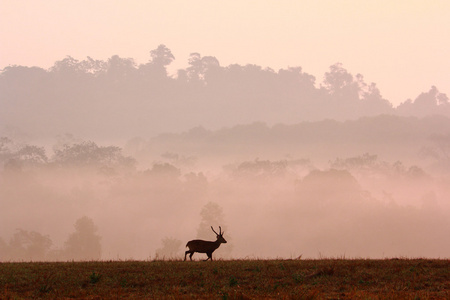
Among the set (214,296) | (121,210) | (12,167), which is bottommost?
(214,296)

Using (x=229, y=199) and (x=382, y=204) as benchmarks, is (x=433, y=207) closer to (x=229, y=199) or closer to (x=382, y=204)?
(x=382, y=204)

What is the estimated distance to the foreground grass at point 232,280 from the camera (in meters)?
20.4

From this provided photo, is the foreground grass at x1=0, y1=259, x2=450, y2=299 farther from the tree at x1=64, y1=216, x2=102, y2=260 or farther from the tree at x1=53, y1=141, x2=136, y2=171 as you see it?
the tree at x1=53, y1=141, x2=136, y2=171

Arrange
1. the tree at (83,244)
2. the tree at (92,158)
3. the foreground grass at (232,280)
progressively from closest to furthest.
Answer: the foreground grass at (232,280) < the tree at (83,244) < the tree at (92,158)

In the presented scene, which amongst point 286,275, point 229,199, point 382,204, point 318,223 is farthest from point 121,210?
point 286,275

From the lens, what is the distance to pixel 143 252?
419ft

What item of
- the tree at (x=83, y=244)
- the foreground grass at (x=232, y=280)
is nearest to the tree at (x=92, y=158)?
the tree at (x=83, y=244)

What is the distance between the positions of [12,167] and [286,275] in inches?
6178

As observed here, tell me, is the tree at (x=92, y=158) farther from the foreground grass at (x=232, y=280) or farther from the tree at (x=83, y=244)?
the foreground grass at (x=232, y=280)

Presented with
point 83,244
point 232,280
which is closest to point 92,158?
point 83,244

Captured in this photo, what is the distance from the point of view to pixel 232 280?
22.5 m

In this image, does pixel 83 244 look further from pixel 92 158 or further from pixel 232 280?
pixel 232 280

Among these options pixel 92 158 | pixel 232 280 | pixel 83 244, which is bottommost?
pixel 232 280

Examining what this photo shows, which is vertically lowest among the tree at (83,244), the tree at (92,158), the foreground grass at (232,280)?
the foreground grass at (232,280)
